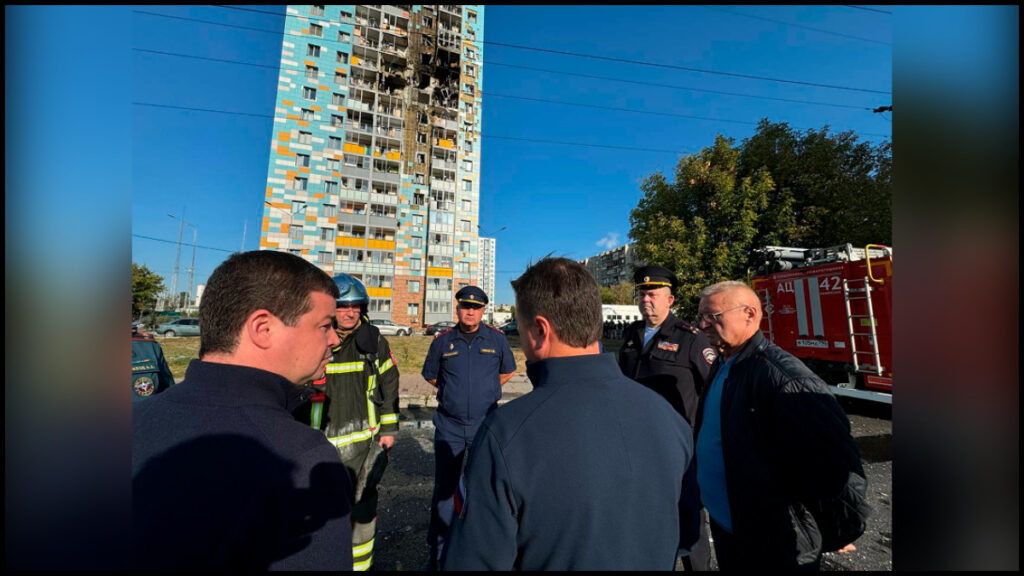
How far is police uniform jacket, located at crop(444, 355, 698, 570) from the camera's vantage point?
94cm

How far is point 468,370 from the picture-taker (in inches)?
131

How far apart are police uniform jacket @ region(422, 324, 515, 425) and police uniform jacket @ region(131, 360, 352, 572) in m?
2.35

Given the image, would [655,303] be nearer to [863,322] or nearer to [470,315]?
[470,315]

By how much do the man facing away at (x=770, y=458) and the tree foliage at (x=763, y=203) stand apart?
11322 mm

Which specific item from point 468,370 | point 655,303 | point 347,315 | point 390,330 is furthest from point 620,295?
point 347,315

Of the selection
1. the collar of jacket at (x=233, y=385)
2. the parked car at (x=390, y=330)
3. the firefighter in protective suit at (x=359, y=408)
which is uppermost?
the collar of jacket at (x=233, y=385)

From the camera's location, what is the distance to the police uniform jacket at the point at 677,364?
311 cm

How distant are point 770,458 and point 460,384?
231 cm

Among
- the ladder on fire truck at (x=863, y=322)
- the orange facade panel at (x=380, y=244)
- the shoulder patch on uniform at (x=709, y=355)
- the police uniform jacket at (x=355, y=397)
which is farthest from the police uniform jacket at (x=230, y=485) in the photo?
the orange facade panel at (x=380, y=244)

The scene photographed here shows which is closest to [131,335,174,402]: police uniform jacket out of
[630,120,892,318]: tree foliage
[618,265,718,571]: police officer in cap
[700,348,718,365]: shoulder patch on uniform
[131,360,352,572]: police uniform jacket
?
[131,360,352,572]: police uniform jacket

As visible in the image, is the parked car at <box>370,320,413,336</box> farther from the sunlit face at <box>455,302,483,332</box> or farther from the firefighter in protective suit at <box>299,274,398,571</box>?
the firefighter in protective suit at <box>299,274,398,571</box>

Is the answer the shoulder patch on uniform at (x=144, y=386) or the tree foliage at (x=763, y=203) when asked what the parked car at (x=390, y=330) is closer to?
the tree foliage at (x=763, y=203)
